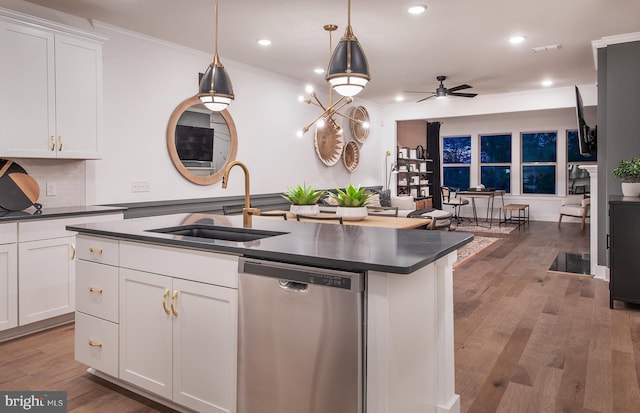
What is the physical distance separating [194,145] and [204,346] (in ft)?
11.1

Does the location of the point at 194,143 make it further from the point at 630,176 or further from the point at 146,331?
the point at 630,176

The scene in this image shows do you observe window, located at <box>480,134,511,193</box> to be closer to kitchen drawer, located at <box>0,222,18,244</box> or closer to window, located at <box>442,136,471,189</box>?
window, located at <box>442,136,471,189</box>

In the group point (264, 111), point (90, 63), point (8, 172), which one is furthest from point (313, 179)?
point (8, 172)

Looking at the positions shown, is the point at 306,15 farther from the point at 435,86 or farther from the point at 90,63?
the point at 435,86

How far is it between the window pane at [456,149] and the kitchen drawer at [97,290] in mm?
10214

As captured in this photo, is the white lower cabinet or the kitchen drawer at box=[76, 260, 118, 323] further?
the kitchen drawer at box=[76, 260, 118, 323]

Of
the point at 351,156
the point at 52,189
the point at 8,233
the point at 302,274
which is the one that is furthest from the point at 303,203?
the point at 351,156

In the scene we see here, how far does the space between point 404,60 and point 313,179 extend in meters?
2.32

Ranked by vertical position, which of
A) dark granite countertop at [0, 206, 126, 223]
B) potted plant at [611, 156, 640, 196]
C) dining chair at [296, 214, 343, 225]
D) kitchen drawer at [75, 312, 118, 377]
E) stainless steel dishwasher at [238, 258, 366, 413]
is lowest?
kitchen drawer at [75, 312, 118, 377]

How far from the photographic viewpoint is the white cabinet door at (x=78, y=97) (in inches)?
139

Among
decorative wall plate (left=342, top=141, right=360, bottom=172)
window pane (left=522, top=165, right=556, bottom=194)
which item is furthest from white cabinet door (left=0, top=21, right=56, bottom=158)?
window pane (left=522, top=165, right=556, bottom=194)

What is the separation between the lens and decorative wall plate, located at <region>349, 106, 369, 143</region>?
7.87m

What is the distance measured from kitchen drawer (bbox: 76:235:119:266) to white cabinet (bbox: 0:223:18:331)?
0.88 m

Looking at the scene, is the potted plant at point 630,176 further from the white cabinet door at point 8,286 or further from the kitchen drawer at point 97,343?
the white cabinet door at point 8,286
